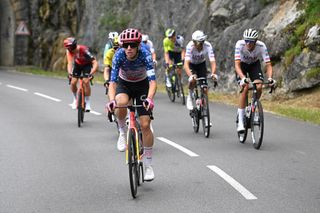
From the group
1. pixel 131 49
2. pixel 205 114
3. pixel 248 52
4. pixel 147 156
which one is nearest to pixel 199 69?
pixel 205 114

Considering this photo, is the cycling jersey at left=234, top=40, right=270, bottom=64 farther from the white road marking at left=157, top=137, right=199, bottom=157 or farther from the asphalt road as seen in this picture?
the white road marking at left=157, top=137, right=199, bottom=157

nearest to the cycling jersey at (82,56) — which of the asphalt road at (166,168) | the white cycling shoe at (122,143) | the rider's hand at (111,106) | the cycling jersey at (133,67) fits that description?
the asphalt road at (166,168)

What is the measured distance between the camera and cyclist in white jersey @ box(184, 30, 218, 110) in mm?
12913

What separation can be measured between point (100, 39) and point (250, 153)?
26.4 metres

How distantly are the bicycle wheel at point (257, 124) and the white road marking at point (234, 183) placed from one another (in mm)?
1630

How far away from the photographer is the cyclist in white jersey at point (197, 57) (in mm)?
12913

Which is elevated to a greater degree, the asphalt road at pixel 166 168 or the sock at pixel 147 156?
the sock at pixel 147 156

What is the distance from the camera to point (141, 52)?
27.7 ft

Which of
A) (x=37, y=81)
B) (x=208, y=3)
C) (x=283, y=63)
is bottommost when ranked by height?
(x=37, y=81)

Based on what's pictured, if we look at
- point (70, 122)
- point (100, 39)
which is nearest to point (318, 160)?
point (70, 122)

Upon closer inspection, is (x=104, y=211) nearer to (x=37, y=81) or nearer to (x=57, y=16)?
(x=37, y=81)

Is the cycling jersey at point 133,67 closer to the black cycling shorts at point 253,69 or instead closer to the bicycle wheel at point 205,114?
the black cycling shorts at point 253,69

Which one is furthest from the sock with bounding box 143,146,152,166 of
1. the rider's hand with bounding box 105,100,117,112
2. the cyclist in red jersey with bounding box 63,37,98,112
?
the cyclist in red jersey with bounding box 63,37,98,112

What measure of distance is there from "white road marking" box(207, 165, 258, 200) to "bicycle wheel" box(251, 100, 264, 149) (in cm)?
163
